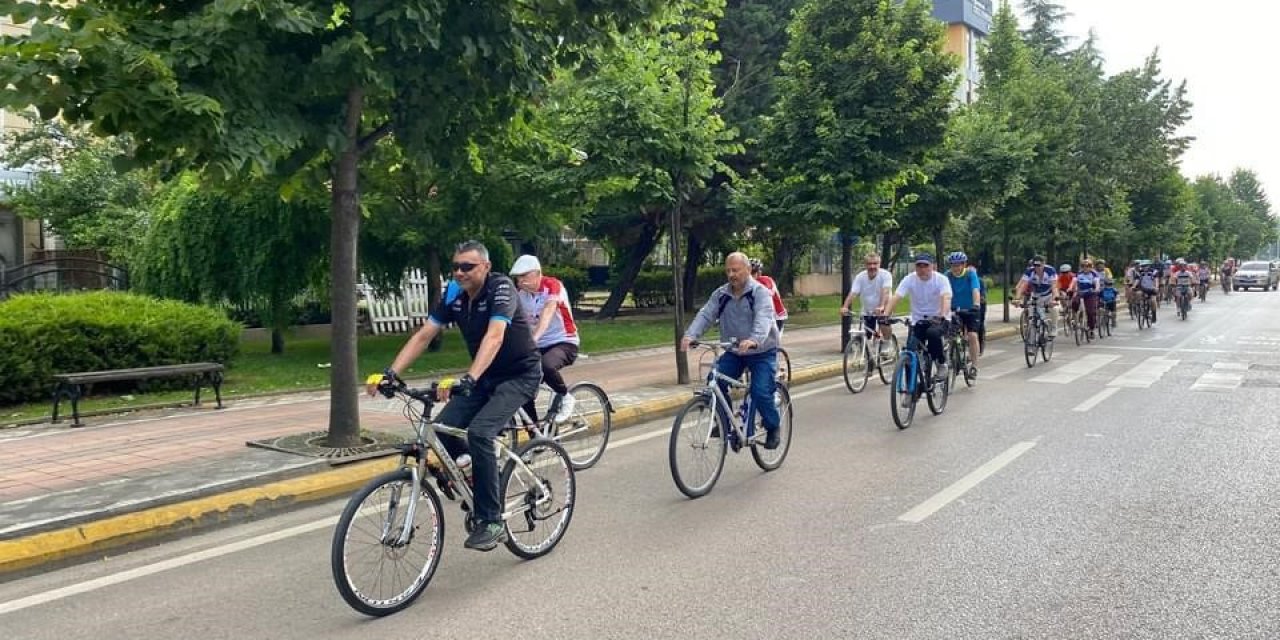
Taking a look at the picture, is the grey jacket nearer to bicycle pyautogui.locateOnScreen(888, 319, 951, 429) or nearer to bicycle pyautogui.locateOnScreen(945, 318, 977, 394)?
bicycle pyautogui.locateOnScreen(888, 319, 951, 429)

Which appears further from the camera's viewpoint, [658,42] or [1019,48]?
[1019,48]

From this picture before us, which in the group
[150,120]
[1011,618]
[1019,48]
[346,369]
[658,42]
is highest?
[1019,48]

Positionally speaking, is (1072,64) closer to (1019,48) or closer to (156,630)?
(1019,48)

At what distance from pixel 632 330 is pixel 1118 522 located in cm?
1753

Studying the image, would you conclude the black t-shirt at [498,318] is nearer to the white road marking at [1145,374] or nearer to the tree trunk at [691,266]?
the white road marking at [1145,374]

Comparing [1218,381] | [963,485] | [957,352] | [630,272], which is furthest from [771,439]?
[630,272]

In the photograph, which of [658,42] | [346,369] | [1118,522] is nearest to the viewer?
[1118,522]

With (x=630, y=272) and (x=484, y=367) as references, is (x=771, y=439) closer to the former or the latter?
(x=484, y=367)

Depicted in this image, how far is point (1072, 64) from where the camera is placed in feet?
102

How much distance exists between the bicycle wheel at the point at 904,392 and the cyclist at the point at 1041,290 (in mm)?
7641

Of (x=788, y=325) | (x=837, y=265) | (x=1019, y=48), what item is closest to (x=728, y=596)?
(x=788, y=325)

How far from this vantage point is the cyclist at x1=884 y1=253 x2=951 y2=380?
1029 centimetres

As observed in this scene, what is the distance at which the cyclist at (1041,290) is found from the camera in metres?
16.7

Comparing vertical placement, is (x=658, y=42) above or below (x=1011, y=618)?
above
